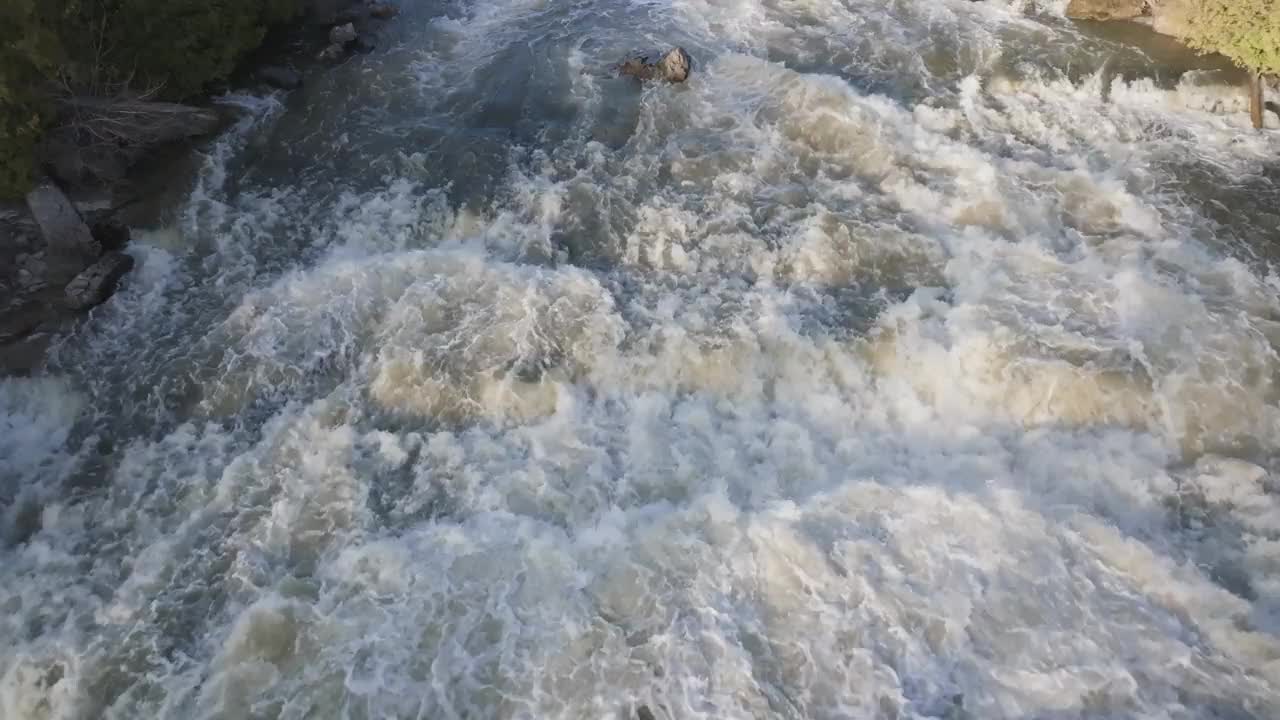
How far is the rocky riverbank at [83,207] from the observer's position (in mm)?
12742

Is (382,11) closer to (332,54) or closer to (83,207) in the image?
(332,54)

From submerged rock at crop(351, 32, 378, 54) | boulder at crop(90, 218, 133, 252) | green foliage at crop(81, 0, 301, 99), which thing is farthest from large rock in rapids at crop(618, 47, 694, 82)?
boulder at crop(90, 218, 133, 252)

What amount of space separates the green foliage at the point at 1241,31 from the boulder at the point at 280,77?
1850 cm

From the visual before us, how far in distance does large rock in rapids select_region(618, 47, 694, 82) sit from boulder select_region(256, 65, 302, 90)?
695cm

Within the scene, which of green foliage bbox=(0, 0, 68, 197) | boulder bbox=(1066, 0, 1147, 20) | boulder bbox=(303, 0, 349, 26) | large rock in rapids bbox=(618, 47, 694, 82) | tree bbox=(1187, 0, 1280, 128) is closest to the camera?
green foliage bbox=(0, 0, 68, 197)

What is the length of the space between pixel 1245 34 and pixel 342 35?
18437 mm

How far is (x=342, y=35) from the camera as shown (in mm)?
18344

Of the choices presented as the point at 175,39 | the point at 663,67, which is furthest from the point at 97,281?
the point at 663,67

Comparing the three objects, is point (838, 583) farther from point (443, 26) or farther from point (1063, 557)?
point (443, 26)

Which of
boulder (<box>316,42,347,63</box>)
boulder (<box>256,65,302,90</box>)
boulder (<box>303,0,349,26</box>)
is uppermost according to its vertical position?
boulder (<box>303,0,349,26</box>)

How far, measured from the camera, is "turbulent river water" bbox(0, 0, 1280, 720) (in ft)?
28.6

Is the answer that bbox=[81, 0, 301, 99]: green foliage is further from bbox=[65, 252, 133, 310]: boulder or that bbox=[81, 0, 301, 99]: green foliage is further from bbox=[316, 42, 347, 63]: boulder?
bbox=[65, 252, 133, 310]: boulder

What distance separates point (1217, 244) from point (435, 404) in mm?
12028

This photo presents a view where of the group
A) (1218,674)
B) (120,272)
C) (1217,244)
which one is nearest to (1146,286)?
(1217,244)
